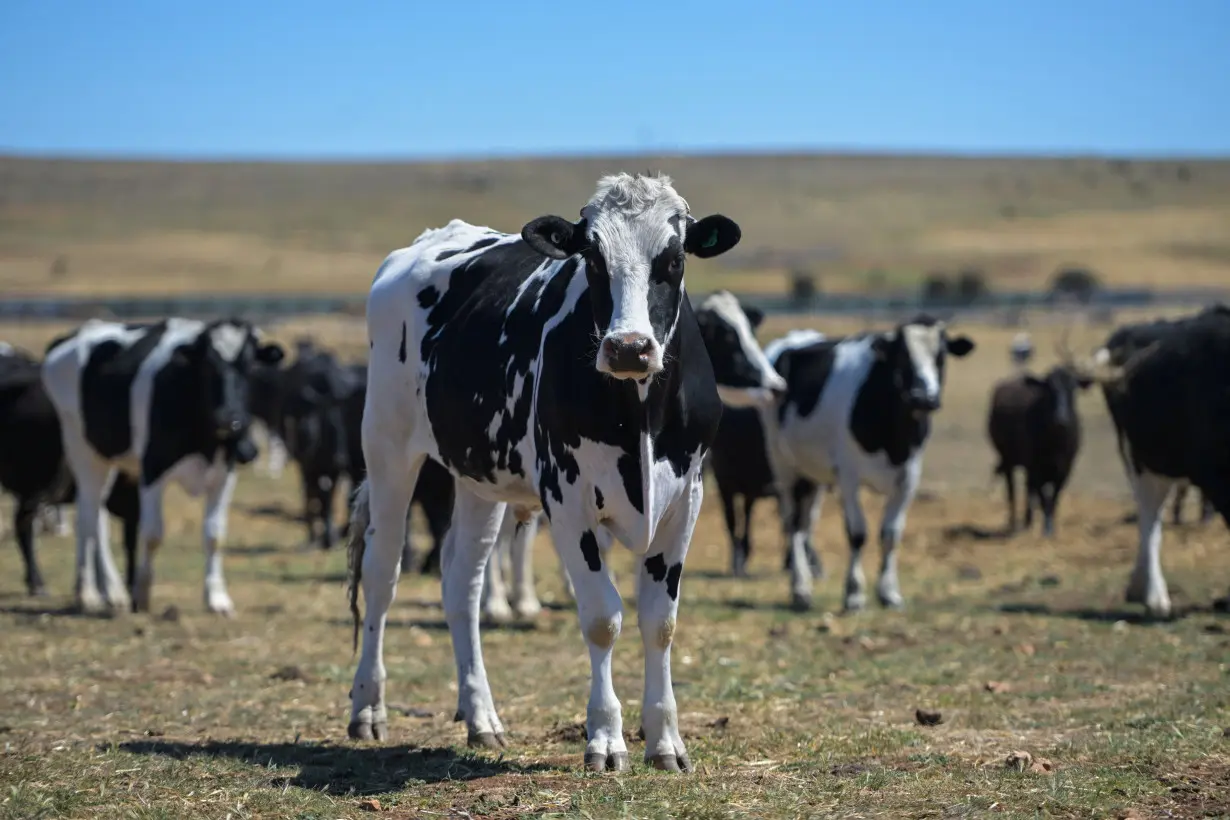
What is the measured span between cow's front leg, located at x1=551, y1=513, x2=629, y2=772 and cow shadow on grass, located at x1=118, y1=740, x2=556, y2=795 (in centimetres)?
36

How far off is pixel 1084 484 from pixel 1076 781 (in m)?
21.3

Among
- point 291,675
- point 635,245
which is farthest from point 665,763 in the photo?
point 291,675

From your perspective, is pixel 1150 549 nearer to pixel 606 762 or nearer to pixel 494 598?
pixel 494 598

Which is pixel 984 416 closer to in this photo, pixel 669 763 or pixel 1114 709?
pixel 1114 709

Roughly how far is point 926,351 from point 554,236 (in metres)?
8.62

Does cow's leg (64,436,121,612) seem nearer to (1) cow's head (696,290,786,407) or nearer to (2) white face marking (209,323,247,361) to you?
(2) white face marking (209,323,247,361)

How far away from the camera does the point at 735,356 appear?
14.6 meters

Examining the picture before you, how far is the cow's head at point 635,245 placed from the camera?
712cm

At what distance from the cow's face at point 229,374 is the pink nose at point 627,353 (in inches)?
343

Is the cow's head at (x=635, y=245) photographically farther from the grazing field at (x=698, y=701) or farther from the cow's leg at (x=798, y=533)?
the cow's leg at (x=798, y=533)

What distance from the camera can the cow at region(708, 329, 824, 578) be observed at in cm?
1884

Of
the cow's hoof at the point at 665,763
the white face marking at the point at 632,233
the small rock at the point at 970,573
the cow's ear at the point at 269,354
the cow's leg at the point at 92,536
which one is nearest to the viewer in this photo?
the white face marking at the point at 632,233

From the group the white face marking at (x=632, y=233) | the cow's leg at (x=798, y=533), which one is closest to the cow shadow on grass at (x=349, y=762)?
the white face marking at (x=632, y=233)

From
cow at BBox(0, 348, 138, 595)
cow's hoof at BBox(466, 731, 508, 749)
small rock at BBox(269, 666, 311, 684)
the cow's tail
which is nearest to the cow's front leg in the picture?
cow's hoof at BBox(466, 731, 508, 749)
